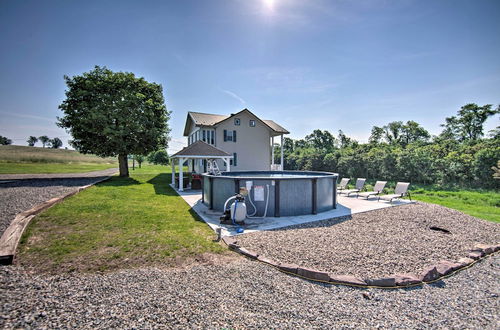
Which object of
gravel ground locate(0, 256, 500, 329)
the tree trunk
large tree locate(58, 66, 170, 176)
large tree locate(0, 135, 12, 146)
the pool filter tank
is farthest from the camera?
large tree locate(0, 135, 12, 146)

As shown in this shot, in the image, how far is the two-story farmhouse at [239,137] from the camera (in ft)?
70.7

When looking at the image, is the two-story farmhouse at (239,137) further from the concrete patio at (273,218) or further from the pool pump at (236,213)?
the pool pump at (236,213)

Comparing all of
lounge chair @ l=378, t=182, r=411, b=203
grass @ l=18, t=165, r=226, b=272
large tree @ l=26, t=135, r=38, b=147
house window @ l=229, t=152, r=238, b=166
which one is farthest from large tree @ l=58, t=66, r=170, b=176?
large tree @ l=26, t=135, r=38, b=147

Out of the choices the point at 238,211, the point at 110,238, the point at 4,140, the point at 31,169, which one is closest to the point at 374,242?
the point at 238,211

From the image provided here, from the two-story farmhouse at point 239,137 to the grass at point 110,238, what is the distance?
45.3 feet

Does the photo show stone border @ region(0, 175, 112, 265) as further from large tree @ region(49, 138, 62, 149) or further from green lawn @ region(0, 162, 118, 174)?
large tree @ region(49, 138, 62, 149)

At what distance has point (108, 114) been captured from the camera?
59.4 feet

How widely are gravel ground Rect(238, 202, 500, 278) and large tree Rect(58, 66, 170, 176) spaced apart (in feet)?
56.3

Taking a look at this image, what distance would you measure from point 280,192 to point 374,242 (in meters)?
3.07

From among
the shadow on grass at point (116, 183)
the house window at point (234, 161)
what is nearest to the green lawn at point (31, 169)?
the shadow on grass at point (116, 183)

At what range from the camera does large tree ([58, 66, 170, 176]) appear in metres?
17.8

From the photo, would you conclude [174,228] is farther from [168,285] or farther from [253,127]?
[253,127]

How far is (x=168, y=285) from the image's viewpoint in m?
3.17

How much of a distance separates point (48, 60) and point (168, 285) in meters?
14.9
